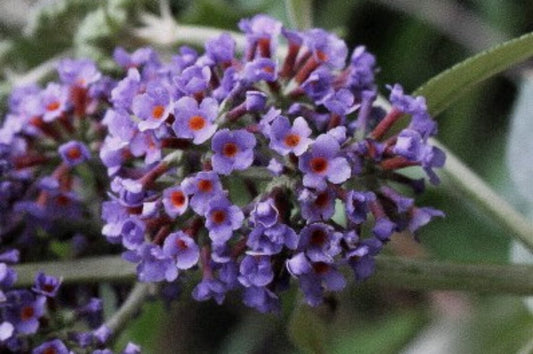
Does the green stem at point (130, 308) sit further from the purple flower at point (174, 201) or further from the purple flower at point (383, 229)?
the purple flower at point (383, 229)

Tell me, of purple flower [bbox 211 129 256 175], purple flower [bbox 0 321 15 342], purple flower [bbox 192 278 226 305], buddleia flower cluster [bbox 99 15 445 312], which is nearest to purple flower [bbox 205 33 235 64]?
buddleia flower cluster [bbox 99 15 445 312]

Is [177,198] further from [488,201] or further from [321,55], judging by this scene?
[488,201]

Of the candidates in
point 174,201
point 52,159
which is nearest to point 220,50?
point 174,201

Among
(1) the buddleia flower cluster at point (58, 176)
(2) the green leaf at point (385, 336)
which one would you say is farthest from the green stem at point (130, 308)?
(2) the green leaf at point (385, 336)

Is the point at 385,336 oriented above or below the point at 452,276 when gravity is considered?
below

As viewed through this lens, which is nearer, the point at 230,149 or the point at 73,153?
the point at 230,149

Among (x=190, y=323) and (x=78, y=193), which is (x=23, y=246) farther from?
(x=190, y=323)
